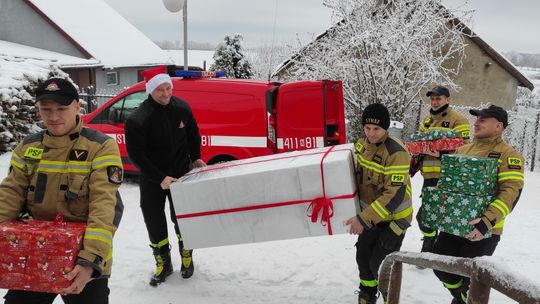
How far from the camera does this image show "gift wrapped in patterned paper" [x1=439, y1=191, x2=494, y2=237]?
310 centimetres

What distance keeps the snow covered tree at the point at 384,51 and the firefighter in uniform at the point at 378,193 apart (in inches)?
353

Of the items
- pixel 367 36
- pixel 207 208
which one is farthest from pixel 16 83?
pixel 367 36

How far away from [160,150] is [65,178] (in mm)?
1674

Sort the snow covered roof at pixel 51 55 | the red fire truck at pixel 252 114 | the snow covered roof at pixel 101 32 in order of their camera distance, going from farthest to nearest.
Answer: the snow covered roof at pixel 101 32
the snow covered roof at pixel 51 55
the red fire truck at pixel 252 114

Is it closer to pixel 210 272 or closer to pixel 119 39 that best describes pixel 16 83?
pixel 210 272

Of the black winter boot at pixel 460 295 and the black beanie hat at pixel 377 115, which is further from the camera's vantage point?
the black winter boot at pixel 460 295

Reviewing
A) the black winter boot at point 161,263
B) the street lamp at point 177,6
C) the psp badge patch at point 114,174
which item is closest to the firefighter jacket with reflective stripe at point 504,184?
the psp badge patch at point 114,174

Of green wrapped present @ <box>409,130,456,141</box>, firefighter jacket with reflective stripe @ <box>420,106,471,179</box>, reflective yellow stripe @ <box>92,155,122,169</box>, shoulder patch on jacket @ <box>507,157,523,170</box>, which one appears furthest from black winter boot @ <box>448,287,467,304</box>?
reflective yellow stripe @ <box>92,155,122,169</box>

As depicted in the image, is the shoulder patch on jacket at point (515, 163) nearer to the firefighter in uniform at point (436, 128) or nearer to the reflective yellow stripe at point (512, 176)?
the reflective yellow stripe at point (512, 176)

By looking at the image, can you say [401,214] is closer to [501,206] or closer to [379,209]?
[379,209]

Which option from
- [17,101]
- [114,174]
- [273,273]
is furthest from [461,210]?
[17,101]

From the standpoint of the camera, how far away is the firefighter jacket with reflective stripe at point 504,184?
3025 millimetres

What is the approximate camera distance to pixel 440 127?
4520 millimetres

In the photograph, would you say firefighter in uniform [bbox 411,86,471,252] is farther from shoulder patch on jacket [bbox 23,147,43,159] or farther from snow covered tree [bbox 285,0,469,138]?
snow covered tree [bbox 285,0,469,138]
